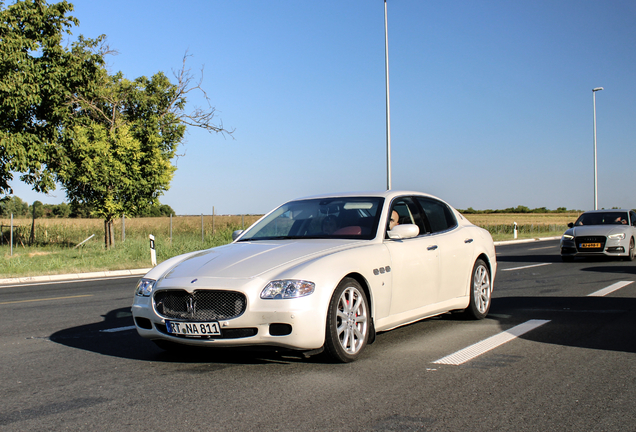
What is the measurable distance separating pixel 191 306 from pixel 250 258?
70cm

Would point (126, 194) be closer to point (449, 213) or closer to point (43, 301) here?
point (43, 301)

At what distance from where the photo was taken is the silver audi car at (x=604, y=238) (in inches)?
684

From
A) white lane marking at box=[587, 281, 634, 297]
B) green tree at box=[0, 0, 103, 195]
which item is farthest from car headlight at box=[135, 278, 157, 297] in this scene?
green tree at box=[0, 0, 103, 195]

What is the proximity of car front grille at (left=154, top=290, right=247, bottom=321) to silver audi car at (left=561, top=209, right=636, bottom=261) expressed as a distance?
15.0 m

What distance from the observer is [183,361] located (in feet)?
18.5

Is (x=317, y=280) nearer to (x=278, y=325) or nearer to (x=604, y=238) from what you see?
(x=278, y=325)

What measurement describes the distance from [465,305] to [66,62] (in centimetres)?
2510

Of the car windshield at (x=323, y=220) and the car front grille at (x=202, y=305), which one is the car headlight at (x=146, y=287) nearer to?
the car front grille at (x=202, y=305)

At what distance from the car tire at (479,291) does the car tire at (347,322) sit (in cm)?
241

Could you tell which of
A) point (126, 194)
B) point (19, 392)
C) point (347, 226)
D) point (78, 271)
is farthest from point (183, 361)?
point (126, 194)

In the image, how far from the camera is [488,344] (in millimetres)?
6164

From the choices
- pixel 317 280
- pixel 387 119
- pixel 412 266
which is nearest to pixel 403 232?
pixel 412 266

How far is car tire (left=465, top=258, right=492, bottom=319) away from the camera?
759cm

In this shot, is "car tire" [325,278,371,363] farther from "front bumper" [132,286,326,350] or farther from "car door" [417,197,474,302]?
"car door" [417,197,474,302]
